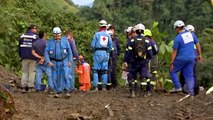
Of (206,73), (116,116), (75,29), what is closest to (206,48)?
(206,73)

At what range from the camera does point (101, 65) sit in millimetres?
12664

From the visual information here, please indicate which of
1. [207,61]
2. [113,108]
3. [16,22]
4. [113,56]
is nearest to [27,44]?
[113,56]

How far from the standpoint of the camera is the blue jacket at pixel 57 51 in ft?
36.9

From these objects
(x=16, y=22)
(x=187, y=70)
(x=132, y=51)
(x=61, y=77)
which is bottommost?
(x=61, y=77)

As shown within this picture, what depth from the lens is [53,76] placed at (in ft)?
38.1

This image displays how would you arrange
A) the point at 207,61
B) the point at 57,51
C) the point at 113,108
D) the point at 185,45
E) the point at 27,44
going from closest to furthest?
the point at 113,108, the point at 185,45, the point at 57,51, the point at 27,44, the point at 207,61

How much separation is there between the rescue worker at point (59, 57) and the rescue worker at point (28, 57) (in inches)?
37.2

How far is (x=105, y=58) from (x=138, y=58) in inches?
71.5

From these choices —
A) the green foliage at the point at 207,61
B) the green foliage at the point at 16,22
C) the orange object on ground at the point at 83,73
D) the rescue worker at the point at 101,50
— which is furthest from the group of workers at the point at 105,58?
the green foliage at the point at 207,61

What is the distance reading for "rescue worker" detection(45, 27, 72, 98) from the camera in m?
11.2

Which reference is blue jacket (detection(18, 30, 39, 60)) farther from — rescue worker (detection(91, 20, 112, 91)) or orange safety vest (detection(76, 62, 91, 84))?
orange safety vest (detection(76, 62, 91, 84))

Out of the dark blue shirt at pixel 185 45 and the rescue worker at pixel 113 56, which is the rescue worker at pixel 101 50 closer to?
the rescue worker at pixel 113 56

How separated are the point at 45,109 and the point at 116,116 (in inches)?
64.0

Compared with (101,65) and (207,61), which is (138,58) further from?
(207,61)
